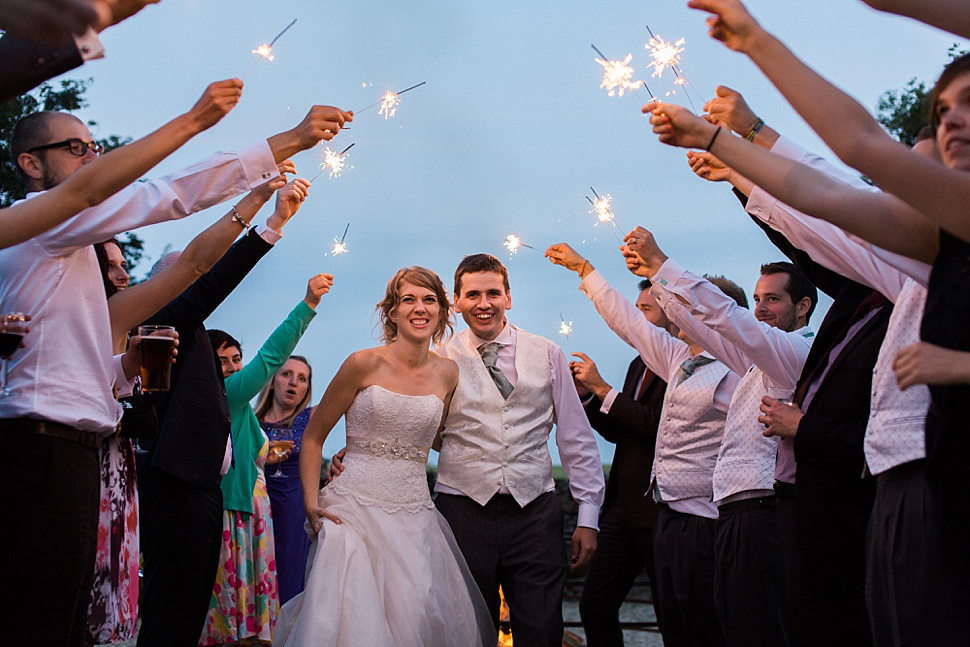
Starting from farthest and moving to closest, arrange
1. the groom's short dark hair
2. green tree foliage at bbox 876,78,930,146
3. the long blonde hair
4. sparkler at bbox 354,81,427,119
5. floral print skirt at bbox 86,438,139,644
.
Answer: green tree foliage at bbox 876,78,930,146 < the long blonde hair < the groom's short dark hair < sparkler at bbox 354,81,427,119 < floral print skirt at bbox 86,438,139,644

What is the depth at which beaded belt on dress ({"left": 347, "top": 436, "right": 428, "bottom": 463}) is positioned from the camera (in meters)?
5.14

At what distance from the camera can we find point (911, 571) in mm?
2385

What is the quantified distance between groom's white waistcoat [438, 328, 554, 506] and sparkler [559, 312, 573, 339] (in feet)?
2.98

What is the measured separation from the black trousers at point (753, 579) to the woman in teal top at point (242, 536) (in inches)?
130

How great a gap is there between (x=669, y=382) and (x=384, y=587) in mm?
2262

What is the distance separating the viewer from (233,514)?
22.5ft

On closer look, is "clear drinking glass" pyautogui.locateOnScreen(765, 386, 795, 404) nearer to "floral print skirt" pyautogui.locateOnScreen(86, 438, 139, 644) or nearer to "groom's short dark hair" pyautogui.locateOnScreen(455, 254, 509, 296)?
"groom's short dark hair" pyautogui.locateOnScreen(455, 254, 509, 296)

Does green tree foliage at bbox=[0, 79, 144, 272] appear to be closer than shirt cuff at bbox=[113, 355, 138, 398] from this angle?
No

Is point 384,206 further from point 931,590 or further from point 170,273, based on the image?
point 931,590

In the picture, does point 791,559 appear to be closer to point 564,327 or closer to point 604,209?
point 604,209

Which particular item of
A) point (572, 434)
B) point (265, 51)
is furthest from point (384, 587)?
point (265, 51)

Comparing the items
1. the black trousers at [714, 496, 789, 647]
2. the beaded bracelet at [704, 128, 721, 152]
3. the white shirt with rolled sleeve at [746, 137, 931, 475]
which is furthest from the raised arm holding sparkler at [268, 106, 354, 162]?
the black trousers at [714, 496, 789, 647]

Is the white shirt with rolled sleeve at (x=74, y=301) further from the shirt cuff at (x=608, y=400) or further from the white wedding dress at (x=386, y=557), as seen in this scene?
the shirt cuff at (x=608, y=400)

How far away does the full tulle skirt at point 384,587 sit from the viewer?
447 centimetres
